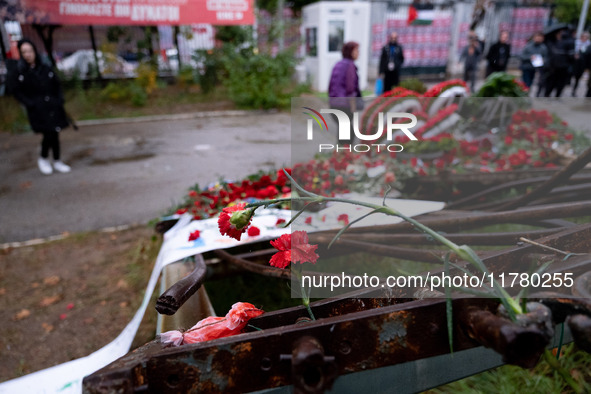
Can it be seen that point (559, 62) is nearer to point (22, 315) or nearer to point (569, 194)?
point (569, 194)

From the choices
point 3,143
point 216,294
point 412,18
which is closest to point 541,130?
point 216,294

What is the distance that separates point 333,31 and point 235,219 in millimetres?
13270

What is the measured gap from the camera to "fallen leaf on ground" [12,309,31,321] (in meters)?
3.17

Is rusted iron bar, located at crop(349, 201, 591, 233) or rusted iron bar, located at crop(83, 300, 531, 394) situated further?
rusted iron bar, located at crop(349, 201, 591, 233)

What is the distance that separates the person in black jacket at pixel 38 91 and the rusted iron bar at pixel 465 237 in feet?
19.1

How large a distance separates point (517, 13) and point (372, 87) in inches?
306

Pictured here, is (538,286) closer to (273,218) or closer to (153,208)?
(273,218)

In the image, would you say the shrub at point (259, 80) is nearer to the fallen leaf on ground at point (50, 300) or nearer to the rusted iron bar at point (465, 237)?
the fallen leaf on ground at point (50, 300)

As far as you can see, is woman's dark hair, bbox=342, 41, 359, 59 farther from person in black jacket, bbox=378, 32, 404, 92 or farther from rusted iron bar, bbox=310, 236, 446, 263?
rusted iron bar, bbox=310, 236, 446, 263

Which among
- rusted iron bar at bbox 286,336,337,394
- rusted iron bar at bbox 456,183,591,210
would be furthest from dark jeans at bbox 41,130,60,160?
rusted iron bar at bbox 286,336,337,394

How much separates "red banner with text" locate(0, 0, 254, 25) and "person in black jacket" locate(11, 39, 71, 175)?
6.49 m

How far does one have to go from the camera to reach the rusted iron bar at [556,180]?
5.37 ft

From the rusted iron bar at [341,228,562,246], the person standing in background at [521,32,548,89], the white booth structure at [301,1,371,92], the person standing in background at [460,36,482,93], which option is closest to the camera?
the rusted iron bar at [341,228,562,246]

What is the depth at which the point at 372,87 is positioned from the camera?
15109 millimetres
